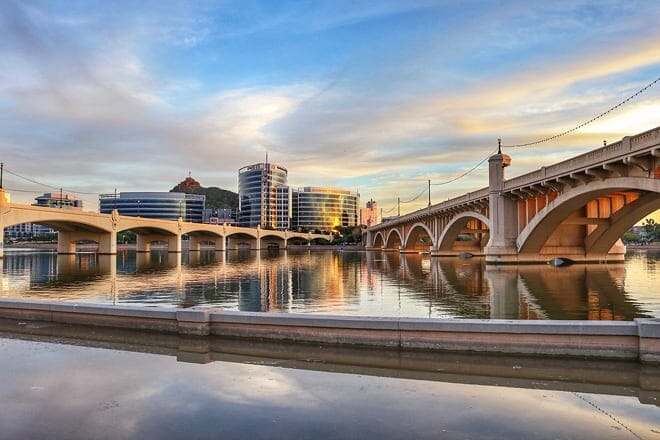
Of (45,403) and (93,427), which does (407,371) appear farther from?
(45,403)

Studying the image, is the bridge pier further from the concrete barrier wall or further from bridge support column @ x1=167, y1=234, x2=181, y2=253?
the concrete barrier wall

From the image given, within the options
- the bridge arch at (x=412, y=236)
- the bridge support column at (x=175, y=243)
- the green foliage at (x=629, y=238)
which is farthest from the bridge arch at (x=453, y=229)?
the green foliage at (x=629, y=238)

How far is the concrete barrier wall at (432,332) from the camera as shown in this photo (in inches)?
448

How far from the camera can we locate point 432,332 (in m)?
12.1

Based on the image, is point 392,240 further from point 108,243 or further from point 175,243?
point 108,243

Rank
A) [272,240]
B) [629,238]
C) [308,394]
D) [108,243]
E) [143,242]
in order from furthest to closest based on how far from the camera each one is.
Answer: [272,240] → [629,238] → [143,242] → [108,243] → [308,394]

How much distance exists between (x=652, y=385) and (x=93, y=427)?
10259 mm

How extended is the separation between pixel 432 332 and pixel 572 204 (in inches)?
1368

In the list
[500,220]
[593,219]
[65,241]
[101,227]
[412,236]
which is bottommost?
[65,241]

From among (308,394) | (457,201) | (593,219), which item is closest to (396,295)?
(308,394)

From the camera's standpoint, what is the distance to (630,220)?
46.3m

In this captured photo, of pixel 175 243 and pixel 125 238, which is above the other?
pixel 125 238

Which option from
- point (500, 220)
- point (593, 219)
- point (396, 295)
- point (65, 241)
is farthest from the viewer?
point (65, 241)

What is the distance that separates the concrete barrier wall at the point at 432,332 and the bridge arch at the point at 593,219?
80.4 feet
